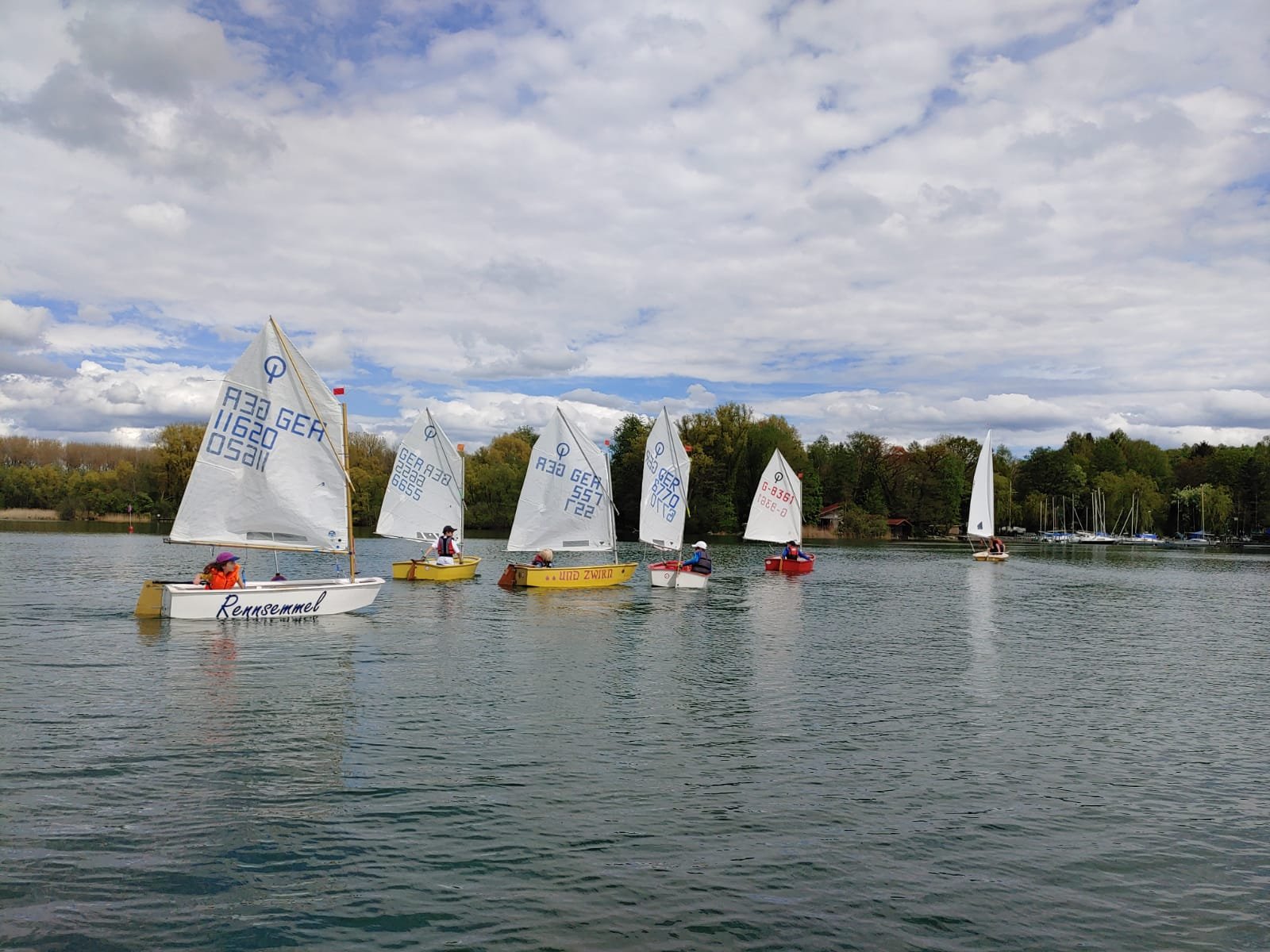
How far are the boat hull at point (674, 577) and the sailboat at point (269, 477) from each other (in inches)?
727

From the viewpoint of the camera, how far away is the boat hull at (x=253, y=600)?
27219mm

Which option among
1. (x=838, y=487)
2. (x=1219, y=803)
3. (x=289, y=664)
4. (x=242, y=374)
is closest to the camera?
(x=1219, y=803)

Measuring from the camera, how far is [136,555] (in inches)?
2520

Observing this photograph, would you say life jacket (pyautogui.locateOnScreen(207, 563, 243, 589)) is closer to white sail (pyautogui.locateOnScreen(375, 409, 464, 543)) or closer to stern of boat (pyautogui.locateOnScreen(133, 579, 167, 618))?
stern of boat (pyautogui.locateOnScreen(133, 579, 167, 618))

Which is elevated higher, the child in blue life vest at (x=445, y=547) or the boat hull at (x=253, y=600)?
the child in blue life vest at (x=445, y=547)

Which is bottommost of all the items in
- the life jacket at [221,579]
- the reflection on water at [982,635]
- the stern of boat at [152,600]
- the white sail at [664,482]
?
the reflection on water at [982,635]

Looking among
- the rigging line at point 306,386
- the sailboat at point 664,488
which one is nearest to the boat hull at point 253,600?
the rigging line at point 306,386

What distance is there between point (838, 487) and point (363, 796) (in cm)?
13356

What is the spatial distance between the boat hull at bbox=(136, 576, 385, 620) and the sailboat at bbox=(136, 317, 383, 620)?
0.12ft

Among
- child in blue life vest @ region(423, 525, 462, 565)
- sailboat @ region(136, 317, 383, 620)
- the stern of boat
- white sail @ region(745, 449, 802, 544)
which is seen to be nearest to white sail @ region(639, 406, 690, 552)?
child in blue life vest @ region(423, 525, 462, 565)

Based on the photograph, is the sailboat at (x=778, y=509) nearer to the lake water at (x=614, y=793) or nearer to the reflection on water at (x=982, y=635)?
the reflection on water at (x=982, y=635)

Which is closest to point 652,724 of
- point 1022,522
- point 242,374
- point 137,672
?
point 137,672

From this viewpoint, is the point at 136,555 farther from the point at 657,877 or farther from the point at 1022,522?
the point at 1022,522

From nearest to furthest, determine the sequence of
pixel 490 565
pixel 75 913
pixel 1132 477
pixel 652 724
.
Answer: pixel 75 913, pixel 652 724, pixel 490 565, pixel 1132 477
